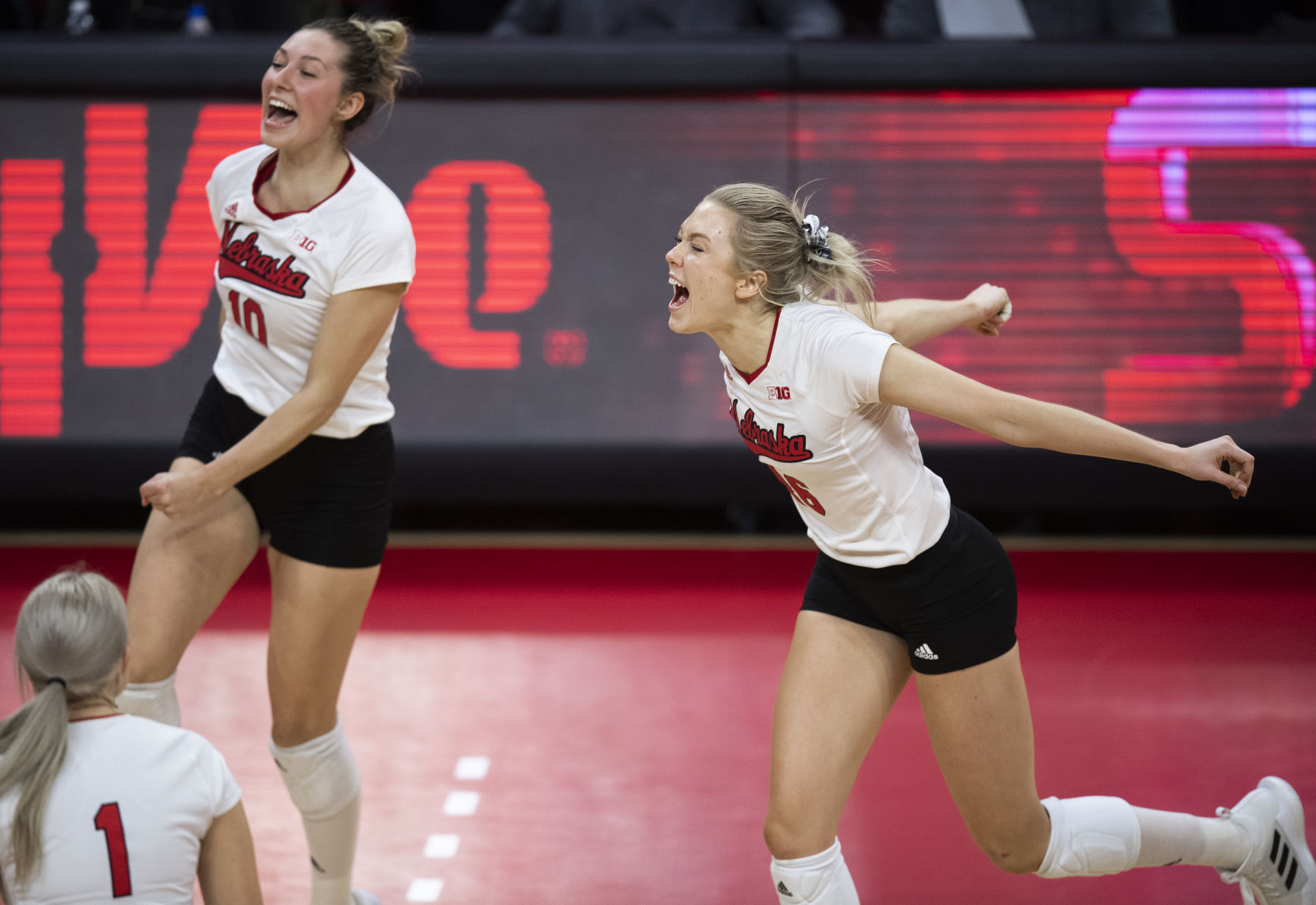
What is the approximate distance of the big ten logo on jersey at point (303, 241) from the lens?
2.55 metres

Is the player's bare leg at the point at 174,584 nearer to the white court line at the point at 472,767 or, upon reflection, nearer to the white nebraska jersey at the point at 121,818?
the white nebraska jersey at the point at 121,818

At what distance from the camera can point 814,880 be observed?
7.33 feet

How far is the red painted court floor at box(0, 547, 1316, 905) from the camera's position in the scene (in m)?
3.09

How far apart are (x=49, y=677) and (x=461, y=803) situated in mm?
1854

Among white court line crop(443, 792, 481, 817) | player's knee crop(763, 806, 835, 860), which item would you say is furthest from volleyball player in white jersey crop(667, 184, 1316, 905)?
white court line crop(443, 792, 481, 817)

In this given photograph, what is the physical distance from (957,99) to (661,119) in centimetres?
117

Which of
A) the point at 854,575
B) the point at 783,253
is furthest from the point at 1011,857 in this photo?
the point at 783,253

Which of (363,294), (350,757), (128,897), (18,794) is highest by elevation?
(363,294)

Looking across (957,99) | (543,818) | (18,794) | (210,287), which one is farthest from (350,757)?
(957,99)

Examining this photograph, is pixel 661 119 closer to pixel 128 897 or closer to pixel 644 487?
pixel 644 487

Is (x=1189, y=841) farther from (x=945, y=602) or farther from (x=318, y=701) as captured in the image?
(x=318, y=701)

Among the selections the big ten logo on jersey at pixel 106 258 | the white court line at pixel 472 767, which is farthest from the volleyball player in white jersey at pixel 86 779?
the big ten logo on jersey at pixel 106 258

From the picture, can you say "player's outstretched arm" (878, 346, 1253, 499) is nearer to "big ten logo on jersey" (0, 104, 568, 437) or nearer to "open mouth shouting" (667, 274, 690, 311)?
"open mouth shouting" (667, 274, 690, 311)

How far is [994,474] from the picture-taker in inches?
205
